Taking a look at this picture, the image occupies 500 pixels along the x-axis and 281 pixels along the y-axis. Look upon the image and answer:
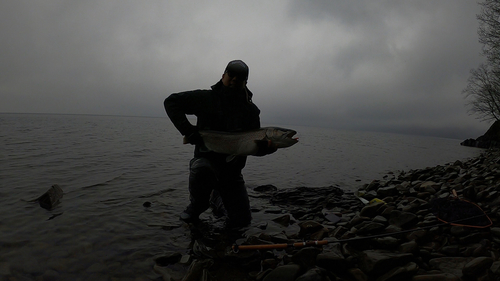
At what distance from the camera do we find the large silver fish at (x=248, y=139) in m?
4.98

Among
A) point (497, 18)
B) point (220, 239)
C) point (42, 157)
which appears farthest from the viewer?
point (497, 18)

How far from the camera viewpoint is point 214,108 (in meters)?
5.45

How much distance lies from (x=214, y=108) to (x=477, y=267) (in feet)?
15.3

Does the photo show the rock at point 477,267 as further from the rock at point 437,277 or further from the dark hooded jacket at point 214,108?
the dark hooded jacket at point 214,108

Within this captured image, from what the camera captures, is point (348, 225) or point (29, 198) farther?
point (29, 198)

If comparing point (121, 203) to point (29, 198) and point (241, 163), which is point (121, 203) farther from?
point (241, 163)

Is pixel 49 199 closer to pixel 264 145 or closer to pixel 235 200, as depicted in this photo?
pixel 235 200

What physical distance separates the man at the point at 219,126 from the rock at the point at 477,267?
320 centimetres

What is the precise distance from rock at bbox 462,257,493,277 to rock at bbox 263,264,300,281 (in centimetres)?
205

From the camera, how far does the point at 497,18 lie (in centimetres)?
2602

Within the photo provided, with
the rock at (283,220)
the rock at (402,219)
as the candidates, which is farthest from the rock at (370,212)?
the rock at (283,220)

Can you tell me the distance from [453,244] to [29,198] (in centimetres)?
943

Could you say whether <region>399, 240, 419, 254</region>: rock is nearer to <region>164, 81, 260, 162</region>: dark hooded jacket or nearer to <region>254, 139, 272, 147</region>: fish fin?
<region>254, 139, 272, 147</region>: fish fin

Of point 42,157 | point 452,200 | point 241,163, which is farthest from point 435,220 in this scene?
point 42,157
